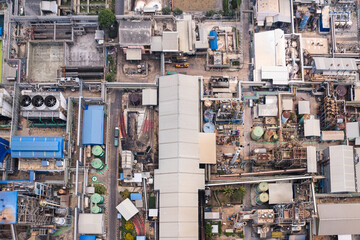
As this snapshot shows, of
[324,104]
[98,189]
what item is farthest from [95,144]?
[324,104]

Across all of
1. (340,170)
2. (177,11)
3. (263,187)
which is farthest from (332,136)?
(177,11)

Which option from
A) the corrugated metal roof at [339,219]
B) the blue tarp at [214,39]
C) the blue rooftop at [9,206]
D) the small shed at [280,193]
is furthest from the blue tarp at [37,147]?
the corrugated metal roof at [339,219]

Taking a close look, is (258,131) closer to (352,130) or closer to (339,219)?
(352,130)

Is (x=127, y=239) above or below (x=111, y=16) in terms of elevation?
below

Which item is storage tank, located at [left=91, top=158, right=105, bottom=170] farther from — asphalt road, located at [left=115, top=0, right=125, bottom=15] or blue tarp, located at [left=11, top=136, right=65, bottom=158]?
asphalt road, located at [left=115, top=0, right=125, bottom=15]

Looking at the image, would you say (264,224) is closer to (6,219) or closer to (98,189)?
(98,189)
